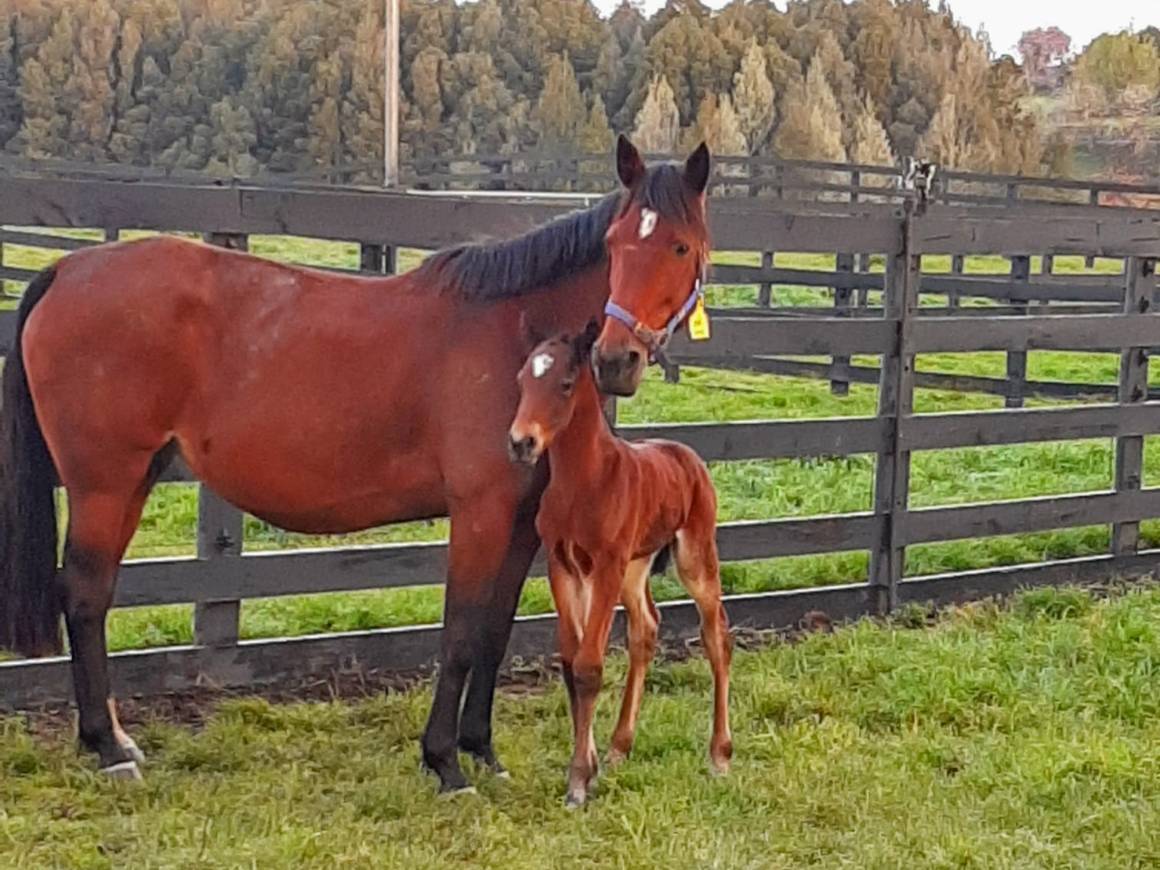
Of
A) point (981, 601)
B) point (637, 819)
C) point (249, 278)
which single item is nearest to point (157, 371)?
point (249, 278)

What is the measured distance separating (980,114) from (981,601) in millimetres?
35576

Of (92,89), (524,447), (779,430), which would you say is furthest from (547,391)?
(92,89)

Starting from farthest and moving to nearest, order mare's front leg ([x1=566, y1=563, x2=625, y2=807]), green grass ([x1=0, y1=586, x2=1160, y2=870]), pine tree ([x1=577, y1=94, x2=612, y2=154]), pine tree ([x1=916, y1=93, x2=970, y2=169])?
pine tree ([x1=916, y1=93, x2=970, y2=169]) < pine tree ([x1=577, y1=94, x2=612, y2=154]) < mare's front leg ([x1=566, y1=563, x2=625, y2=807]) < green grass ([x1=0, y1=586, x2=1160, y2=870])

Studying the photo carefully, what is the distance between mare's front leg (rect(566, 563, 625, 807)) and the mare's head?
55 centimetres

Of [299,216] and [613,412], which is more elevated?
[299,216]

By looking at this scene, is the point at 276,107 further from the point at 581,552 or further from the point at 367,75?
the point at 581,552

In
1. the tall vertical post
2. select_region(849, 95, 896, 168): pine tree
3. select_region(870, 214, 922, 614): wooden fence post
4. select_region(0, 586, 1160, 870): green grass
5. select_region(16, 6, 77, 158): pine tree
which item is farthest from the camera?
select_region(16, 6, 77, 158): pine tree

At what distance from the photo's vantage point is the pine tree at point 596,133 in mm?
37312

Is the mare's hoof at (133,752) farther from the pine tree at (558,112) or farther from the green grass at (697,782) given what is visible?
the pine tree at (558,112)

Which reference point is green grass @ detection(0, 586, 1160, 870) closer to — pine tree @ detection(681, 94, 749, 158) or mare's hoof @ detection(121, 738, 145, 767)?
mare's hoof @ detection(121, 738, 145, 767)

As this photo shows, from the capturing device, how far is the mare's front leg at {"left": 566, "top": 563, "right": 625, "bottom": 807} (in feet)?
13.3

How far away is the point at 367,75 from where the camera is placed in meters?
38.1

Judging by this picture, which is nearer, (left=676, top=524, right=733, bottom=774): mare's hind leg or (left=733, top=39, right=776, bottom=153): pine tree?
(left=676, top=524, right=733, bottom=774): mare's hind leg

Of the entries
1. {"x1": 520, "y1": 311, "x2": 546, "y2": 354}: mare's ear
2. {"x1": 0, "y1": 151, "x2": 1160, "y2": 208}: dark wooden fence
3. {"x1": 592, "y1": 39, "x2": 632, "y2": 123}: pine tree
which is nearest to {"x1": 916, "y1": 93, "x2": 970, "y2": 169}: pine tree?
{"x1": 592, "y1": 39, "x2": 632, "y2": 123}: pine tree
